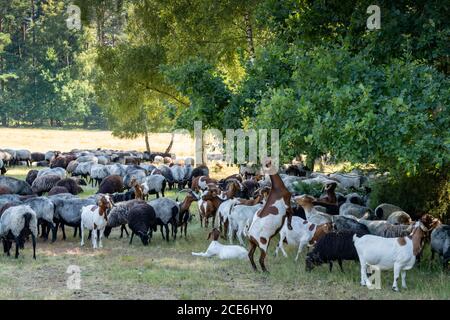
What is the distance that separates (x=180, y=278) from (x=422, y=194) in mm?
8460

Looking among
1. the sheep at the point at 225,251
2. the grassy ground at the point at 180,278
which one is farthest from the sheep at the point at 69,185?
the sheep at the point at 225,251

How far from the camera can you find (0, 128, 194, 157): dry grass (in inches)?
2211

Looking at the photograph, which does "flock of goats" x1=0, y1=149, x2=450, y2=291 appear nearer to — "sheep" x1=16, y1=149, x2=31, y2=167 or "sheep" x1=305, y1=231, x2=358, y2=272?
"sheep" x1=305, y1=231, x2=358, y2=272

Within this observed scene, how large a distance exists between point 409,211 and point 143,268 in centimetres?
850

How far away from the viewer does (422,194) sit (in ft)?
54.9

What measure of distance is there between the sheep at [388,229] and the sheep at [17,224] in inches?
297

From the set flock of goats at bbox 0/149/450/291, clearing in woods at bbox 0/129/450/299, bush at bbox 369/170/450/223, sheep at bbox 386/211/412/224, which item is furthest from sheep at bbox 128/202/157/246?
bush at bbox 369/170/450/223

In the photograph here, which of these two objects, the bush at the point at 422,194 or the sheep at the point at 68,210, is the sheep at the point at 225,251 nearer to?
the sheep at the point at 68,210

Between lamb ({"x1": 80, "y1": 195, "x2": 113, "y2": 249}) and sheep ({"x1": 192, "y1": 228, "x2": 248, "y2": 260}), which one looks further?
lamb ({"x1": 80, "y1": 195, "x2": 113, "y2": 249})

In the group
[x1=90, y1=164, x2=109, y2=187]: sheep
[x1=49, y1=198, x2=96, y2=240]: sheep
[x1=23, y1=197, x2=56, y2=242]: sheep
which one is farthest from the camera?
[x1=90, y1=164, x2=109, y2=187]: sheep

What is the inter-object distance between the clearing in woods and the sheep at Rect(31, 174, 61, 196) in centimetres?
823

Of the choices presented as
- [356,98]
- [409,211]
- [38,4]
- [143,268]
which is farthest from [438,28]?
[38,4]

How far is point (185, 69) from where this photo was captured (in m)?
16.5

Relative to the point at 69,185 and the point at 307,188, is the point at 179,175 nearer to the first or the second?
the point at 69,185
